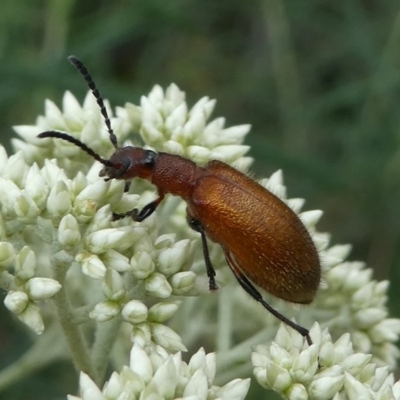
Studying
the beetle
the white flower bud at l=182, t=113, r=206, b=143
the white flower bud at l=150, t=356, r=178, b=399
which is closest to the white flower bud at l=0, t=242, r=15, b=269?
the beetle

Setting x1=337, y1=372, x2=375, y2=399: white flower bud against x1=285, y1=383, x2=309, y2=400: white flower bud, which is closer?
x1=337, y1=372, x2=375, y2=399: white flower bud

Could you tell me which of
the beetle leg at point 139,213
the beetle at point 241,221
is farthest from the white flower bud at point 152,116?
the beetle leg at point 139,213

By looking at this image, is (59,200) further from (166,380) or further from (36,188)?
(166,380)

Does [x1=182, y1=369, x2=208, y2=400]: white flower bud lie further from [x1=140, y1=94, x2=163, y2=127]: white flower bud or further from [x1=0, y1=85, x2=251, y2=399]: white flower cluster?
[x1=140, y1=94, x2=163, y2=127]: white flower bud

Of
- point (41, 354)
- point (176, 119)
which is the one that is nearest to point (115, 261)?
point (176, 119)

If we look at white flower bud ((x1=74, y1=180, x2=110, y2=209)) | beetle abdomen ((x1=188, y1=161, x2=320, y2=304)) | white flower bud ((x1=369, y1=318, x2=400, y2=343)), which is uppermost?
white flower bud ((x1=369, y1=318, x2=400, y2=343))

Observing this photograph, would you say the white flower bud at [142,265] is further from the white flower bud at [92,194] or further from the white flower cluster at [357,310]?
the white flower cluster at [357,310]
